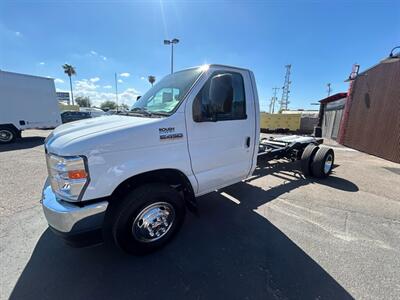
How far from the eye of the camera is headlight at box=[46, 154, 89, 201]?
6.63ft

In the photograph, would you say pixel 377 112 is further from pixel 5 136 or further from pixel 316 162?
pixel 5 136

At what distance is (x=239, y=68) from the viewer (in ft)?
10.9

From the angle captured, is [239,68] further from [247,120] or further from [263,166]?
[263,166]

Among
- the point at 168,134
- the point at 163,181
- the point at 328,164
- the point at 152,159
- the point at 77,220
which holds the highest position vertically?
the point at 168,134

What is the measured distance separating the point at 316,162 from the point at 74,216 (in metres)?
5.56

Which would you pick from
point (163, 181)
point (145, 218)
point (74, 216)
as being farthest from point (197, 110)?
point (74, 216)

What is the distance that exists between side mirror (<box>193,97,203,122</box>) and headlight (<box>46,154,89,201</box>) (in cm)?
136

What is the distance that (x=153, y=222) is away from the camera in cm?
263

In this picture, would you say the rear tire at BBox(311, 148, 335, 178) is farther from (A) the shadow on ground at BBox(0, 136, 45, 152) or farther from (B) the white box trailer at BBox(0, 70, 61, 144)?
(B) the white box trailer at BBox(0, 70, 61, 144)

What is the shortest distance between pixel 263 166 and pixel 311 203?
189 cm

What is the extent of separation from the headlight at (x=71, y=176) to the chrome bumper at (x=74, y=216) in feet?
0.36

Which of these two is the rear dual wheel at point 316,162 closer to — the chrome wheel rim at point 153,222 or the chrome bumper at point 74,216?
the chrome wheel rim at point 153,222

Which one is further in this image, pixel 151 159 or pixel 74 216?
pixel 151 159

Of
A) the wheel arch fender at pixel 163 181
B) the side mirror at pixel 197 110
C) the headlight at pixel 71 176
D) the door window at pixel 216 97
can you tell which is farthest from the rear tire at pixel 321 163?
the headlight at pixel 71 176
